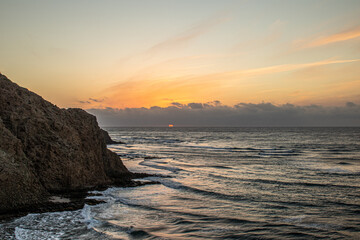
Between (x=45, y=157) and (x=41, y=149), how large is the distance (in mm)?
454

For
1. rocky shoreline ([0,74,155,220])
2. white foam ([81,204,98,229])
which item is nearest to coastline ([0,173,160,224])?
rocky shoreline ([0,74,155,220])

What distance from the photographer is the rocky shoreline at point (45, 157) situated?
11.1m

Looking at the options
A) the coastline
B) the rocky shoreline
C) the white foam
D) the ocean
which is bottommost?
the ocean

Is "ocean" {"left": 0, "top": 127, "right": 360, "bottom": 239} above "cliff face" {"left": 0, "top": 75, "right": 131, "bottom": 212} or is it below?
below

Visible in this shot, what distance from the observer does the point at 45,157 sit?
1360 centimetres

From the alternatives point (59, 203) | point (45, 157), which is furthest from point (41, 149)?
point (59, 203)

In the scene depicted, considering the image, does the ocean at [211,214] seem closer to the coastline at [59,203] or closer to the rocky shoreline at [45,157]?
the coastline at [59,203]

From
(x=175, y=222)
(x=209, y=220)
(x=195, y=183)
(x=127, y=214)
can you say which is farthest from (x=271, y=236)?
(x=195, y=183)

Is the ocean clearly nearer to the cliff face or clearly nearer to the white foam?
the white foam

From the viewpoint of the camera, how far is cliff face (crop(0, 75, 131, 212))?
11.2 m

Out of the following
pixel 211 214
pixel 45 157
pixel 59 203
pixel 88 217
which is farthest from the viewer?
pixel 45 157

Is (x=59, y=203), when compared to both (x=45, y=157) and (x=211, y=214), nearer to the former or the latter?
(x=45, y=157)

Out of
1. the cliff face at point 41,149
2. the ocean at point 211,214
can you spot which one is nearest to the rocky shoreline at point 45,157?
the cliff face at point 41,149

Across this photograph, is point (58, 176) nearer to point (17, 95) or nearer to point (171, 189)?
point (17, 95)
